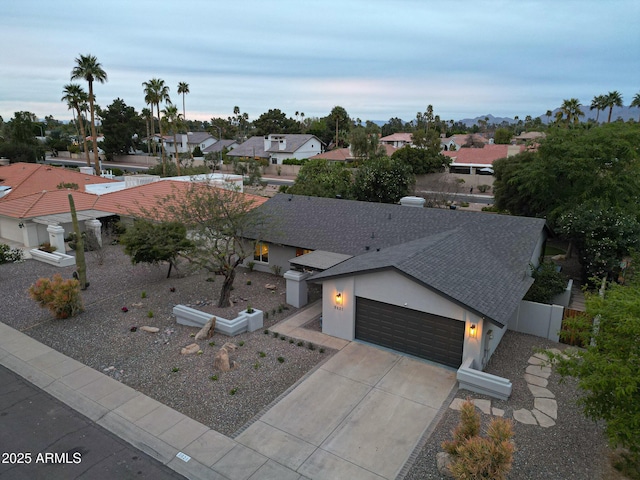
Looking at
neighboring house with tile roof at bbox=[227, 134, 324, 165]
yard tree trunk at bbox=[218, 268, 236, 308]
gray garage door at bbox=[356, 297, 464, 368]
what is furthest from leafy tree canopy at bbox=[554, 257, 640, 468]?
neighboring house with tile roof at bbox=[227, 134, 324, 165]

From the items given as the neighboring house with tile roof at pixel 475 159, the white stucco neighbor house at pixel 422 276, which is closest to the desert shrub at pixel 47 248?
the white stucco neighbor house at pixel 422 276

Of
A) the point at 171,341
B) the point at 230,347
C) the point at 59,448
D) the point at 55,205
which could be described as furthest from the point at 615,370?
the point at 55,205

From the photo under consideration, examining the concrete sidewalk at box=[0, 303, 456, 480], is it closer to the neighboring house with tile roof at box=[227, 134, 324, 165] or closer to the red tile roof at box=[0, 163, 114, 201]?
the red tile roof at box=[0, 163, 114, 201]

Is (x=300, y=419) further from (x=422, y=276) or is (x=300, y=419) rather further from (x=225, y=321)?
(x=225, y=321)

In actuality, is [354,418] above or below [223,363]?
below

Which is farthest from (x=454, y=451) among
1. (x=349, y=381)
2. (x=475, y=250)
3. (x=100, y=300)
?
(x=100, y=300)

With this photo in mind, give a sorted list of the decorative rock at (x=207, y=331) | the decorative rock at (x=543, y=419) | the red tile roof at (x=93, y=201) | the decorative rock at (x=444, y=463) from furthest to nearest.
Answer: the red tile roof at (x=93, y=201) → the decorative rock at (x=207, y=331) → the decorative rock at (x=543, y=419) → the decorative rock at (x=444, y=463)

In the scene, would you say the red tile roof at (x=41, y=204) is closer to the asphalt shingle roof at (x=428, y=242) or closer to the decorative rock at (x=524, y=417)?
the asphalt shingle roof at (x=428, y=242)
